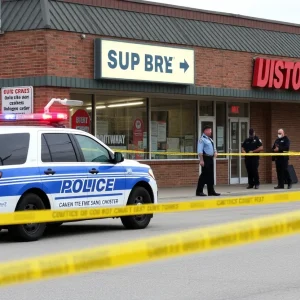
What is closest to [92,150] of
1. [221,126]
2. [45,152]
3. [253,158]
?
[45,152]

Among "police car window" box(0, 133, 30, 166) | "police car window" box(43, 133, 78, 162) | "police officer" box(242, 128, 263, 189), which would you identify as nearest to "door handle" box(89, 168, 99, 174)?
"police car window" box(43, 133, 78, 162)

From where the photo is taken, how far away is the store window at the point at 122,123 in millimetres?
24156

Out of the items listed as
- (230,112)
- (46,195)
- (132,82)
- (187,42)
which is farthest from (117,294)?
(230,112)

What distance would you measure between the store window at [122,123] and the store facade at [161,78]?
1.2 inches

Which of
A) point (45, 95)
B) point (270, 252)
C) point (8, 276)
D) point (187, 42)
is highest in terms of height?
point (187, 42)

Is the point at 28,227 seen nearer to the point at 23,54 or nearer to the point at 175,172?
the point at 23,54

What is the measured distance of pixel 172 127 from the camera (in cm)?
2628

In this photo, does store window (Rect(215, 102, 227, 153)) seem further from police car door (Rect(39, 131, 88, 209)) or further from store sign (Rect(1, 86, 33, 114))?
police car door (Rect(39, 131, 88, 209))

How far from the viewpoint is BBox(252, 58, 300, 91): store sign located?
26156mm

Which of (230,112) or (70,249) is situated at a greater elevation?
(230,112)

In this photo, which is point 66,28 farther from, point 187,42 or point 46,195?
point 46,195

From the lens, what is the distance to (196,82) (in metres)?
24.5

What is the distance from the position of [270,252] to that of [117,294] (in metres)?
3.44

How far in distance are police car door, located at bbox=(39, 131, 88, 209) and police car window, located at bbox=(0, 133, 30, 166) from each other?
29 cm
